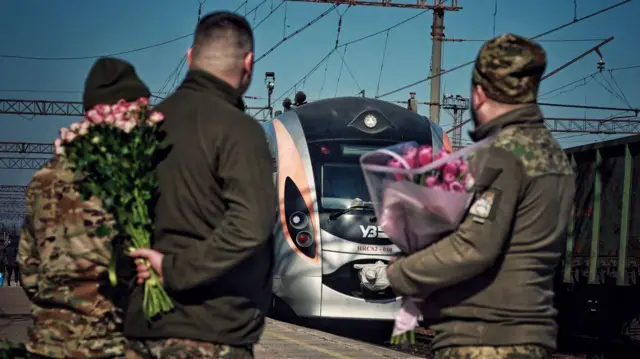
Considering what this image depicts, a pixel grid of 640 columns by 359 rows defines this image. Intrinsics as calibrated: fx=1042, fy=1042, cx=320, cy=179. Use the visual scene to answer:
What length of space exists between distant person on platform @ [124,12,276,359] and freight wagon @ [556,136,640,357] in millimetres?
9809

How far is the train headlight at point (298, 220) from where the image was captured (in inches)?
492

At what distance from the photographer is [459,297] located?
343 cm

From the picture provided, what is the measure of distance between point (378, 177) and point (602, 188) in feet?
34.5

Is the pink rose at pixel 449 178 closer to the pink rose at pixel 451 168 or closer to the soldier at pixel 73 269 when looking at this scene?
the pink rose at pixel 451 168

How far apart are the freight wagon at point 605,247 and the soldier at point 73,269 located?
9.68 meters

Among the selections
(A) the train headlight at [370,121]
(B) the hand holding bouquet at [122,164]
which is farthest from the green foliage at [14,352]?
(A) the train headlight at [370,121]

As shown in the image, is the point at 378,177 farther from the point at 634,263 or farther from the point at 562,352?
the point at 562,352

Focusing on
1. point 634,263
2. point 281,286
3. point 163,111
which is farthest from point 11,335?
point 163,111

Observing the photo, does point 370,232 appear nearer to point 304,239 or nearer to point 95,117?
point 304,239

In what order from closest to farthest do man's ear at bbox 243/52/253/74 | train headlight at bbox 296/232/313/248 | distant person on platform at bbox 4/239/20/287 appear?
man's ear at bbox 243/52/253/74
train headlight at bbox 296/232/313/248
distant person on platform at bbox 4/239/20/287

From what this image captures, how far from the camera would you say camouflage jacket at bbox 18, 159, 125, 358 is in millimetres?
3754

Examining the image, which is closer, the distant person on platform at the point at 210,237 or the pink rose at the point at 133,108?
the distant person on platform at the point at 210,237

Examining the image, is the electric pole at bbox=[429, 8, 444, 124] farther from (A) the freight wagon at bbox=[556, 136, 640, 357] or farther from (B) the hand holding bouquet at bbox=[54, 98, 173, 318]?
(B) the hand holding bouquet at bbox=[54, 98, 173, 318]

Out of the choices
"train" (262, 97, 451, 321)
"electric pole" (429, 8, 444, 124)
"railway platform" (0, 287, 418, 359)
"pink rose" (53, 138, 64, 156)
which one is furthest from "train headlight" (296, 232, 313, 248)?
"electric pole" (429, 8, 444, 124)
